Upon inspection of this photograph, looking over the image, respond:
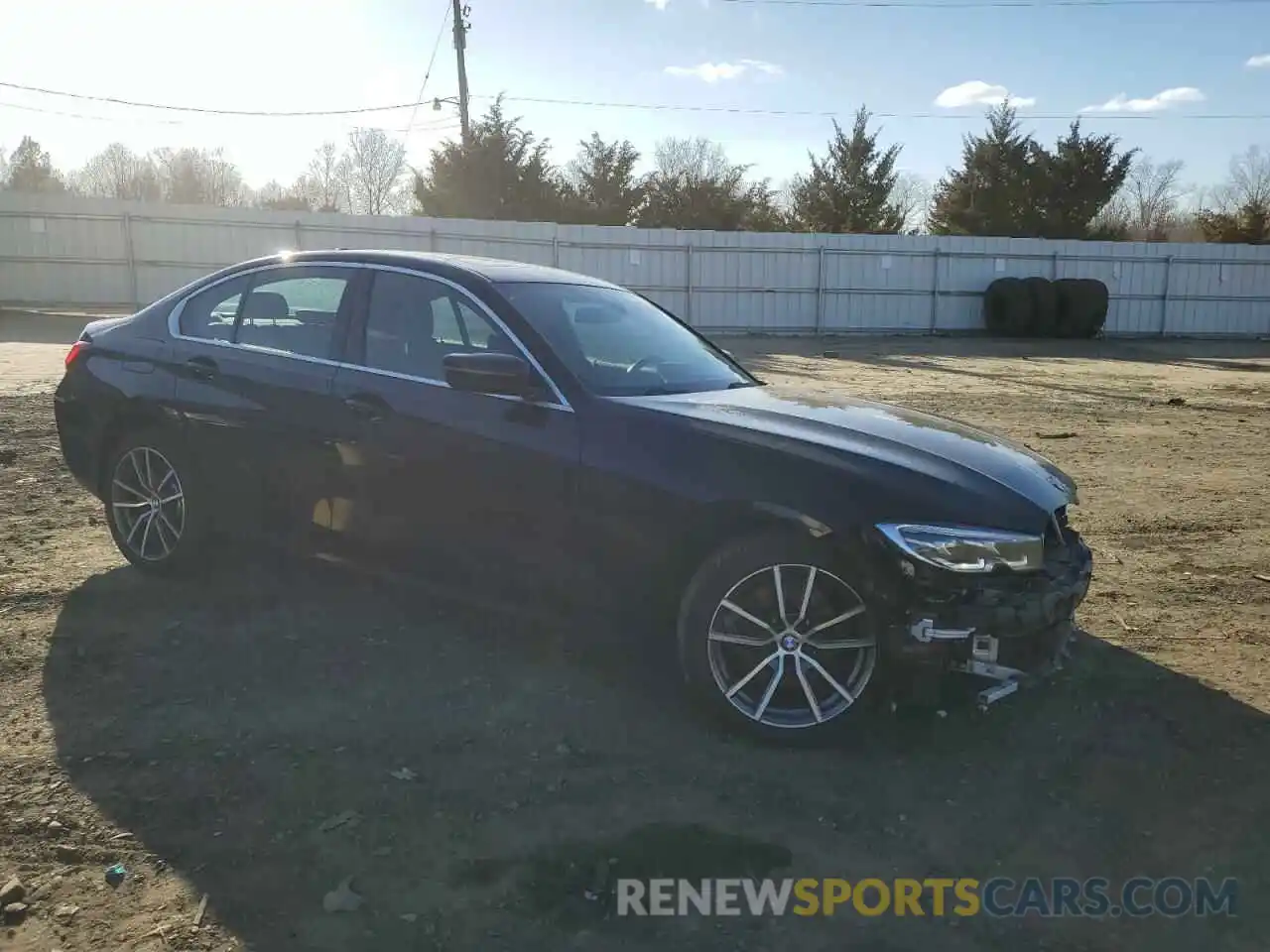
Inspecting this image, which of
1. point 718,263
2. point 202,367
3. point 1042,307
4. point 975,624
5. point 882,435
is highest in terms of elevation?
point 718,263


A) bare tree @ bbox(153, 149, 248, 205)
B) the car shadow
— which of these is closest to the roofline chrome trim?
the car shadow

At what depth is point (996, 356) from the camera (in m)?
21.5

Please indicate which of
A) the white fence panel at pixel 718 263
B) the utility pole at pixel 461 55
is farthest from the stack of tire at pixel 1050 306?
the utility pole at pixel 461 55

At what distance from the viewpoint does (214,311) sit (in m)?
5.00

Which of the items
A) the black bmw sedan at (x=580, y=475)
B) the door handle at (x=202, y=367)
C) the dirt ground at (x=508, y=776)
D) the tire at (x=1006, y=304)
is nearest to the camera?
the dirt ground at (x=508, y=776)

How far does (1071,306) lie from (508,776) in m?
26.7

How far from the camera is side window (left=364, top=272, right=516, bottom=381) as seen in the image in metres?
4.20

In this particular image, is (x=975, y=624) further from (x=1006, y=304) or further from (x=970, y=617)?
(x=1006, y=304)

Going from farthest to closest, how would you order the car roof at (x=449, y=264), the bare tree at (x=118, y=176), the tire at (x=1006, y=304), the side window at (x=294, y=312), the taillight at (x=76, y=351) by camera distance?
1. the bare tree at (x=118, y=176)
2. the tire at (x=1006, y=304)
3. the taillight at (x=76, y=351)
4. the side window at (x=294, y=312)
5. the car roof at (x=449, y=264)

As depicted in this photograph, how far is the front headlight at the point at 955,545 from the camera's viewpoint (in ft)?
10.7

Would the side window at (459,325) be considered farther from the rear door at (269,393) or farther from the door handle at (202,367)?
the door handle at (202,367)

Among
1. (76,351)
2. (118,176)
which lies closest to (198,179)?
(118,176)

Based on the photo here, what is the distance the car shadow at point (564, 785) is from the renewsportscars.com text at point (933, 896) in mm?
52

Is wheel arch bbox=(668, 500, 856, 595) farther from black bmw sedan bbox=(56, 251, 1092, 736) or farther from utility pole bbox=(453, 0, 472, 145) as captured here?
utility pole bbox=(453, 0, 472, 145)
